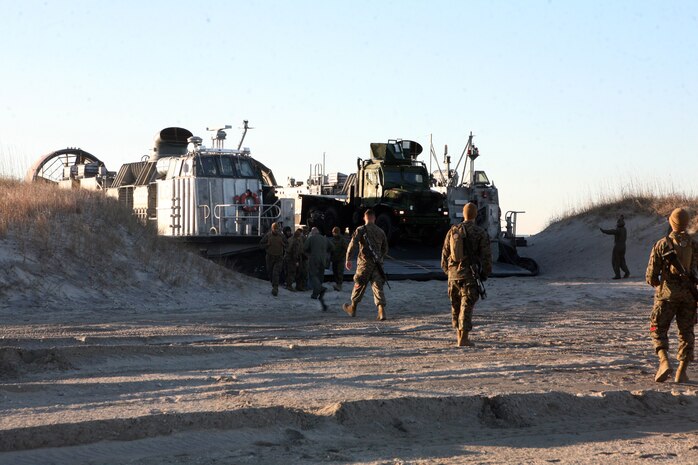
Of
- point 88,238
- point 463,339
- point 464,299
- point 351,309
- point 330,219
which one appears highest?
point 330,219

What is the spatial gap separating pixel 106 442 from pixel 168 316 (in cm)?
886

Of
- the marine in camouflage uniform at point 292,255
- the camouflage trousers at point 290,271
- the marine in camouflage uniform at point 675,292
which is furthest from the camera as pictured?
the camouflage trousers at point 290,271

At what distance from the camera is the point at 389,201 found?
2880 cm

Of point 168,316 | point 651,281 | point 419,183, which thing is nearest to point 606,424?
point 651,281

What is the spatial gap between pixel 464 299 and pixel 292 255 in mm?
9373

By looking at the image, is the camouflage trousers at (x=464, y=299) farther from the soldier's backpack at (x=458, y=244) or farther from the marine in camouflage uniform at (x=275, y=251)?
the marine in camouflage uniform at (x=275, y=251)

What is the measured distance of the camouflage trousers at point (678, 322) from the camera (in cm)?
902

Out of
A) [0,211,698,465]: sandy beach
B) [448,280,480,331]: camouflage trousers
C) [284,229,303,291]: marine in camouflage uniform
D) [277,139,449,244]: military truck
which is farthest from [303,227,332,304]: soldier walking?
[277,139,449,244]: military truck

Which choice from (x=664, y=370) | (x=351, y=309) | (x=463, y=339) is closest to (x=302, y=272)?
(x=351, y=309)

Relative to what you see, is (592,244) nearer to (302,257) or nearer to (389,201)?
(389,201)

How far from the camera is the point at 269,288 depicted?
2052cm

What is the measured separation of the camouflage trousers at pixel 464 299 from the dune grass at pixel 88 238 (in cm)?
863

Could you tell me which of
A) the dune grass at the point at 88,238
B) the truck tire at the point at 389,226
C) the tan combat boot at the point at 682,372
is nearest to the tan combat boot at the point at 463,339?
the tan combat boot at the point at 682,372

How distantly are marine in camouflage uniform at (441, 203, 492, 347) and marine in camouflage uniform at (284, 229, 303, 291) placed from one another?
8.98 meters
